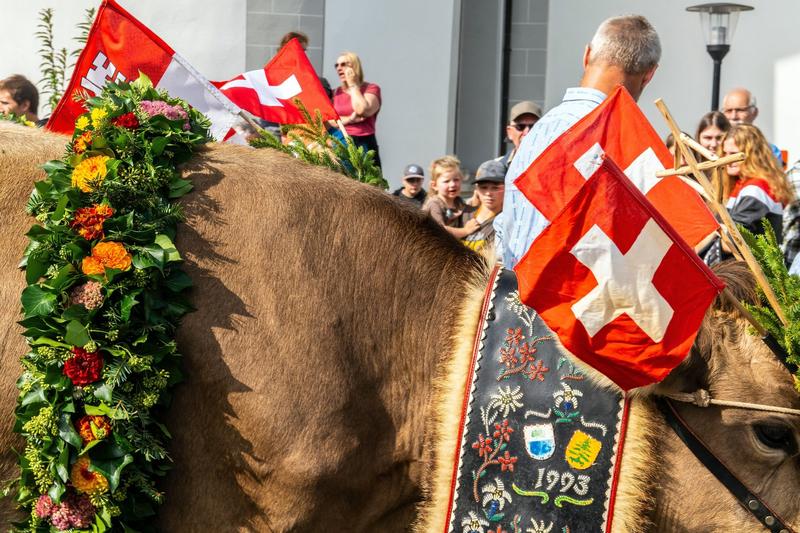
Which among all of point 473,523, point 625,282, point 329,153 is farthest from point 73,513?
point 625,282

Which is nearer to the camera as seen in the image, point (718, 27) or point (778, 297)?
point (778, 297)

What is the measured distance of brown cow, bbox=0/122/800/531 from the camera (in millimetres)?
2943

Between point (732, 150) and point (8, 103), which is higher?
point (8, 103)

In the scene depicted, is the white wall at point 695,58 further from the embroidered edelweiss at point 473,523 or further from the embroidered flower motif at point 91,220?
the embroidered flower motif at point 91,220

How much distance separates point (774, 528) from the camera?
3018mm

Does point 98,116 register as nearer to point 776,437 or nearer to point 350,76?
point 776,437

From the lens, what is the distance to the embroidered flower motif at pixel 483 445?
305 centimetres

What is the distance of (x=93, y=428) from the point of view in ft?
9.31

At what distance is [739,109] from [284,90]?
4.61 meters

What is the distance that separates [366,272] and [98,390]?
0.77 meters

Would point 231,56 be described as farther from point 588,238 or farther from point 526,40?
point 588,238

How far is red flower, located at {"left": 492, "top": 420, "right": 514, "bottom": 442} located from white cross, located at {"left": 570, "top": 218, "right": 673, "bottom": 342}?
0.39 m

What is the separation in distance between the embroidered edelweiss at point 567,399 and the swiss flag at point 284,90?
2918 millimetres

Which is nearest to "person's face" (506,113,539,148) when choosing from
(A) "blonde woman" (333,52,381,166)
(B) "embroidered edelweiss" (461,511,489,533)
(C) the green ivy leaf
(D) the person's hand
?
(A) "blonde woman" (333,52,381,166)
